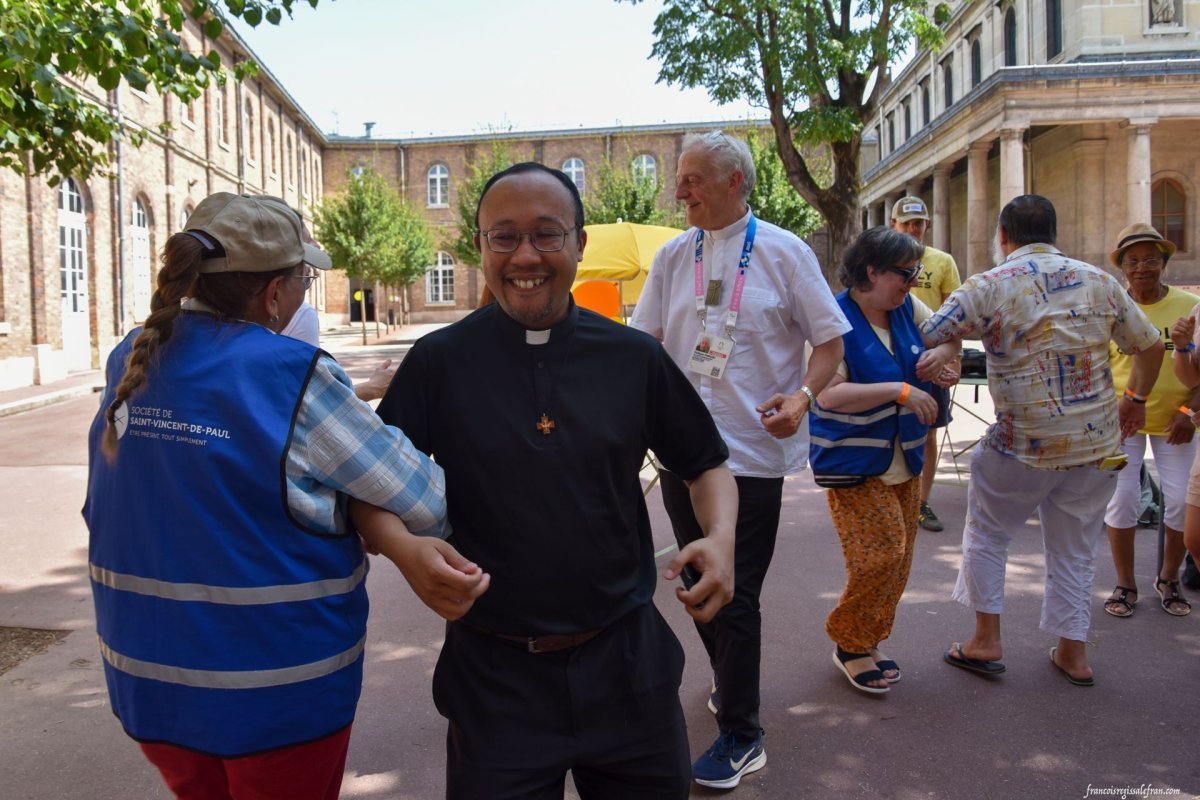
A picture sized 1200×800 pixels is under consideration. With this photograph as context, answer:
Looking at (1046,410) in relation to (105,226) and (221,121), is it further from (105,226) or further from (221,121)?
(221,121)

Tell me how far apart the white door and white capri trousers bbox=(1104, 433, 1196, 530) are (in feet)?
72.9

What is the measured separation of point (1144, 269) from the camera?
4898 mm

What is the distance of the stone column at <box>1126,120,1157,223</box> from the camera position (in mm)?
25312

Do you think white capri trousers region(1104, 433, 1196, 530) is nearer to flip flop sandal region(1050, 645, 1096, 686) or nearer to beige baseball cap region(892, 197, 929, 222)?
flip flop sandal region(1050, 645, 1096, 686)

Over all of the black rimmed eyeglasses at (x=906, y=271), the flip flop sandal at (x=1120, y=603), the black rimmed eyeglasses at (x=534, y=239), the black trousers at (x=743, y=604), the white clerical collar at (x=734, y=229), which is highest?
the white clerical collar at (x=734, y=229)

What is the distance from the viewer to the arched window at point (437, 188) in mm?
55562

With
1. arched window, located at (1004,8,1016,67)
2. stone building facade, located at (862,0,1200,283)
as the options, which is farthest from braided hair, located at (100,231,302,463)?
arched window, located at (1004,8,1016,67)

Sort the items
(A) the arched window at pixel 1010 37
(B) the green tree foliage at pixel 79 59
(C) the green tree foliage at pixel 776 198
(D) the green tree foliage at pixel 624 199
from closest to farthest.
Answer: (B) the green tree foliage at pixel 79 59
(C) the green tree foliage at pixel 776 198
(A) the arched window at pixel 1010 37
(D) the green tree foliage at pixel 624 199

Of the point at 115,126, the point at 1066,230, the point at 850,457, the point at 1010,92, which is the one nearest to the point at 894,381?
the point at 850,457

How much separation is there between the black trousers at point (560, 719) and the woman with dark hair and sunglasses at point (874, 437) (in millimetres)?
2101

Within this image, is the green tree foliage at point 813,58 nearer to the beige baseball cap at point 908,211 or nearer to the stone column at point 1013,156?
the beige baseball cap at point 908,211

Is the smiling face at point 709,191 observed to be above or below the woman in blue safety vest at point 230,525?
above

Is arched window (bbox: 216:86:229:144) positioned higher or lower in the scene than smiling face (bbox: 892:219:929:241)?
higher

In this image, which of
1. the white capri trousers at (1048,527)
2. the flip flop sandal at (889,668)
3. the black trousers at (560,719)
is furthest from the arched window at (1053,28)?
the black trousers at (560,719)
